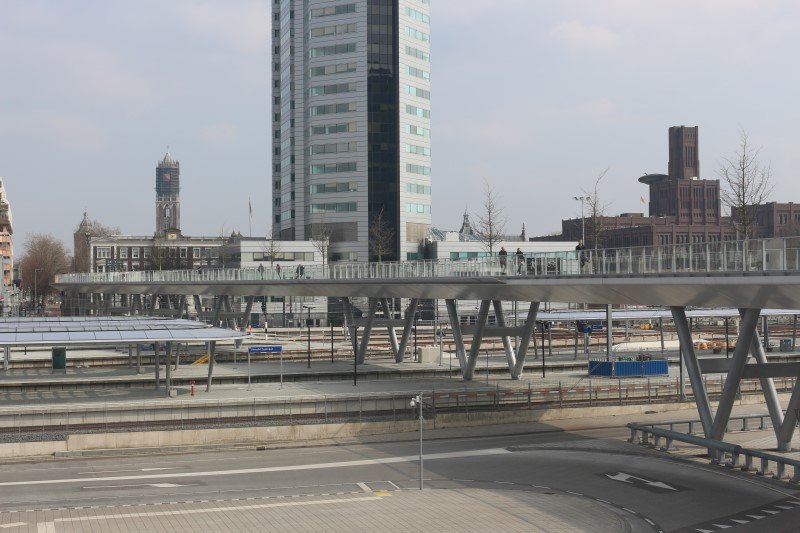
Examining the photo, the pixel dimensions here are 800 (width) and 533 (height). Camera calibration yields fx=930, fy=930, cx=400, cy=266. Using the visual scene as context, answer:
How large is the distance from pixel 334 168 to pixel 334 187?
99.6 inches

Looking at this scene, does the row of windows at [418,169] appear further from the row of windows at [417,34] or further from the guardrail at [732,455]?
the guardrail at [732,455]

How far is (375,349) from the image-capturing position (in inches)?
3381

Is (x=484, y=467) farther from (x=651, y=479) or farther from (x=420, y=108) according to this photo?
(x=420, y=108)

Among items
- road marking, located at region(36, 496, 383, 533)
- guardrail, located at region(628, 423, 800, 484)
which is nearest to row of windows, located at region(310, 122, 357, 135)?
guardrail, located at region(628, 423, 800, 484)

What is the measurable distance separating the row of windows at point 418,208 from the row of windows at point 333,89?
57.0 ft

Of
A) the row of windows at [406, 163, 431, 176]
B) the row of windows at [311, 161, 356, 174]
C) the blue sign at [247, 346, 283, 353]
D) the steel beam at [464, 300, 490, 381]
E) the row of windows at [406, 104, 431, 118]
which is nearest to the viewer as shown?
the steel beam at [464, 300, 490, 381]

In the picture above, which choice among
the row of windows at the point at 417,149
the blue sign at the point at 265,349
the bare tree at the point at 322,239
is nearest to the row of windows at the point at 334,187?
the bare tree at the point at 322,239

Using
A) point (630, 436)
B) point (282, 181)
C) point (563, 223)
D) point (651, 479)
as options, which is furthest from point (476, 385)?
point (563, 223)

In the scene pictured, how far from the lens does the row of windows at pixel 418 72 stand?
125438mm

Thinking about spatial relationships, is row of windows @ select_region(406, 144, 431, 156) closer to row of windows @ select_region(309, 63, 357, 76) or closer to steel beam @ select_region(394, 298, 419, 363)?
row of windows @ select_region(309, 63, 357, 76)

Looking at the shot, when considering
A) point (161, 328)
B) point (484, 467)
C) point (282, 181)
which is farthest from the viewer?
point (282, 181)

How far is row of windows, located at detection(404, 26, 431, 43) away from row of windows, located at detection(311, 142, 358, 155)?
17185mm

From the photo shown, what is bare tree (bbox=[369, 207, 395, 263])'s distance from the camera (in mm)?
121125

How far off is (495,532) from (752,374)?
14.6 meters
